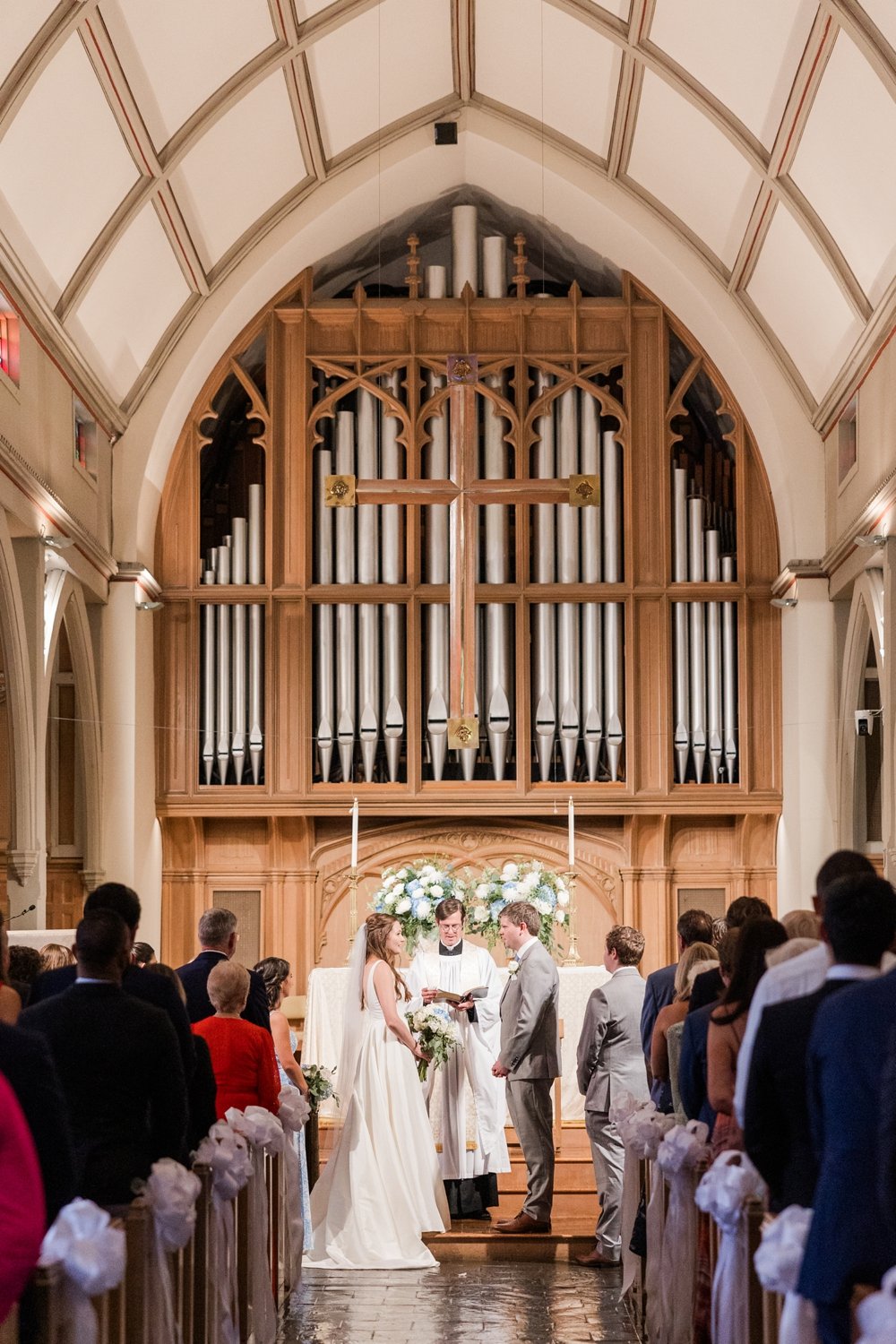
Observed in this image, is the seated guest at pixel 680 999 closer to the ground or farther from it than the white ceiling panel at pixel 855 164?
closer to the ground

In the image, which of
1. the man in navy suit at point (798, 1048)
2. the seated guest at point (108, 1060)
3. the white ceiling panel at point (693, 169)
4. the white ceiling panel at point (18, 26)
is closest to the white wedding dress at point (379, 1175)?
the seated guest at point (108, 1060)

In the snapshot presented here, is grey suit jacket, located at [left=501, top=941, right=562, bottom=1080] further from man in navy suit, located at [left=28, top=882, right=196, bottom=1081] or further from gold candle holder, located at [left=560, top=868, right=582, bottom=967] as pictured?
man in navy suit, located at [left=28, top=882, right=196, bottom=1081]

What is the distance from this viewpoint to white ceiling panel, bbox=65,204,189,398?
11.8 metres

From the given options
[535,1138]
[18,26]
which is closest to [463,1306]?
[535,1138]

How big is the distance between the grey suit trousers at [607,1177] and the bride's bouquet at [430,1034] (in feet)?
3.08

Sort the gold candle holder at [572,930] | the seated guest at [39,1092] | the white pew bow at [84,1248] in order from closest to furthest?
the seated guest at [39,1092] < the white pew bow at [84,1248] < the gold candle holder at [572,930]

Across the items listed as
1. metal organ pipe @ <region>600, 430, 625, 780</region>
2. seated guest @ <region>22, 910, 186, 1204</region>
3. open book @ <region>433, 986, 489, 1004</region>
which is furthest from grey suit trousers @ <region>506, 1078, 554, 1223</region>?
metal organ pipe @ <region>600, 430, 625, 780</region>

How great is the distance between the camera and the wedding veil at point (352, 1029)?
8.61 meters

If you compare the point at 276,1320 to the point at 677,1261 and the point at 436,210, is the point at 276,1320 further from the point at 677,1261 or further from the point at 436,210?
the point at 436,210

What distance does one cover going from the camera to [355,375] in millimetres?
13820

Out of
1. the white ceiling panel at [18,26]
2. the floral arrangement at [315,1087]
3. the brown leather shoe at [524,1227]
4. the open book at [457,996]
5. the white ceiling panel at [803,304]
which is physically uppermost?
the white ceiling panel at [18,26]

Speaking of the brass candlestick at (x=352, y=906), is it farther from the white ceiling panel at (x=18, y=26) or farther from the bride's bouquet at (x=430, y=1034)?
the white ceiling panel at (x=18, y=26)

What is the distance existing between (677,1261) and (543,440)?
8683 millimetres

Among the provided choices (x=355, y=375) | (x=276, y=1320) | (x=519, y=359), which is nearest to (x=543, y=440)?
(x=519, y=359)
